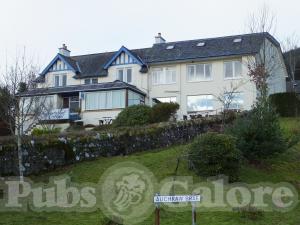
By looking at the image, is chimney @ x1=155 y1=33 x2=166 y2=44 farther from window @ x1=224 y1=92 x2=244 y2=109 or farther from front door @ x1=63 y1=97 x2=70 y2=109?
window @ x1=224 y1=92 x2=244 y2=109

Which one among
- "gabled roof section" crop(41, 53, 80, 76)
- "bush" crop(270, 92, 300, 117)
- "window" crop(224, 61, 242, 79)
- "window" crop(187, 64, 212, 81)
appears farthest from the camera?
"gabled roof section" crop(41, 53, 80, 76)

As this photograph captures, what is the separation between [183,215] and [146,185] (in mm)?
3358

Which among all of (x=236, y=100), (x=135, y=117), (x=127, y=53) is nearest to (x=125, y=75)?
(x=127, y=53)

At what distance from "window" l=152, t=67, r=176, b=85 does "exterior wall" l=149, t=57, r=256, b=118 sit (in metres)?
0.32

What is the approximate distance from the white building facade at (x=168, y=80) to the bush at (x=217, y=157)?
21.3 metres

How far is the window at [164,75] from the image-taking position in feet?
143

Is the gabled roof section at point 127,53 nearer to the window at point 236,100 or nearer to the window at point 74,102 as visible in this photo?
the window at point 74,102

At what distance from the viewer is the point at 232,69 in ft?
137

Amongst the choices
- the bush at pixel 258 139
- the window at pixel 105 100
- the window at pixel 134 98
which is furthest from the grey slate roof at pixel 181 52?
the bush at pixel 258 139

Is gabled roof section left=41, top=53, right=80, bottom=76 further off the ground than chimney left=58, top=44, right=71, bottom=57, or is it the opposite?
chimney left=58, top=44, right=71, bottom=57

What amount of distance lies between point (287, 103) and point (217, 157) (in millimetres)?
21769

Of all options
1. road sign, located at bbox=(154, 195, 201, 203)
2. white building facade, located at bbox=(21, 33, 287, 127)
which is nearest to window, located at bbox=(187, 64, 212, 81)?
white building facade, located at bbox=(21, 33, 287, 127)

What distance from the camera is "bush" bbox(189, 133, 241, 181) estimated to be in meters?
18.3

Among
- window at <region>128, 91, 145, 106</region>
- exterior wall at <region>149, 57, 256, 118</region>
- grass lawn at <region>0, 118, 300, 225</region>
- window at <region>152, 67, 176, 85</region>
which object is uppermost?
window at <region>152, 67, 176, 85</region>
